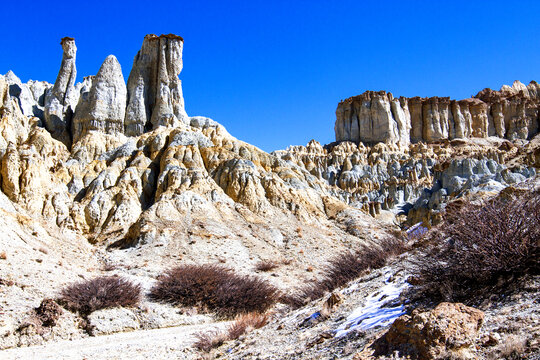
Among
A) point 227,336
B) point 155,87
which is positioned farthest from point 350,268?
point 155,87

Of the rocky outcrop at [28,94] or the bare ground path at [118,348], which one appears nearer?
the bare ground path at [118,348]

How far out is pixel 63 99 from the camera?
56.7 m

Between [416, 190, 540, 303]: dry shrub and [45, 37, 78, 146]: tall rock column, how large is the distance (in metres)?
53.4

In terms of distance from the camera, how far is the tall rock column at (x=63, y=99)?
52.8 metres

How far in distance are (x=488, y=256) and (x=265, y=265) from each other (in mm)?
21206

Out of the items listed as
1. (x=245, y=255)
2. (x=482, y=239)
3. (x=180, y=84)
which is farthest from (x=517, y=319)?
(x=180, y=84)

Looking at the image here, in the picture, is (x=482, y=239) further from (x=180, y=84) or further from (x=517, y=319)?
(x=180, y=84)

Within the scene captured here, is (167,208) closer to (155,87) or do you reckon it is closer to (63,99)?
(155,87)

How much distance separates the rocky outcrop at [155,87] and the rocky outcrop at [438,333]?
2003 inches

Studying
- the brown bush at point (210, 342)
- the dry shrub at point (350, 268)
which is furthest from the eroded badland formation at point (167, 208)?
the dry shrub at point (350, 268)

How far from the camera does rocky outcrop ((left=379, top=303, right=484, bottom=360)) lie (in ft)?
15.3

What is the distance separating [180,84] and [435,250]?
54.9m

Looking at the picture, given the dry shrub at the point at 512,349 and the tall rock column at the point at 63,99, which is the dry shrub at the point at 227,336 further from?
the tall rock column at the point at 63,99

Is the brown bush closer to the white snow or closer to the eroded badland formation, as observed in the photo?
the eroded badland formation
